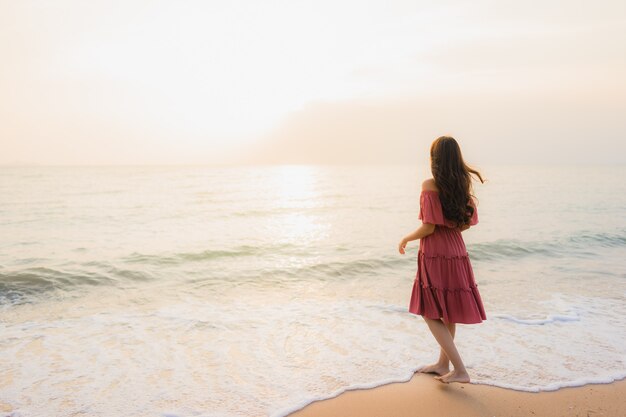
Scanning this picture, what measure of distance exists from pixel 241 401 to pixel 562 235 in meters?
15.1

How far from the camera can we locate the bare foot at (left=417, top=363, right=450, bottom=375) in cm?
449

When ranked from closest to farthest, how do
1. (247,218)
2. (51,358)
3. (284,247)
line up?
(51,358), (284,247), (247,218)

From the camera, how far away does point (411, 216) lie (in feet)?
68.2

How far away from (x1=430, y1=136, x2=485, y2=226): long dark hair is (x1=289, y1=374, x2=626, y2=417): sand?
1.63 meters

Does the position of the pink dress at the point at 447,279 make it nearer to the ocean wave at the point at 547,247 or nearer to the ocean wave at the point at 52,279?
the ocean wave at the point at 52,279

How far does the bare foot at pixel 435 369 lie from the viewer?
4.49 meters

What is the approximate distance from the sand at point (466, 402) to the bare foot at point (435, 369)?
0.13 m

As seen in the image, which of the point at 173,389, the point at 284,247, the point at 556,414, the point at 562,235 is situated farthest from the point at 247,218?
the point at 556,414

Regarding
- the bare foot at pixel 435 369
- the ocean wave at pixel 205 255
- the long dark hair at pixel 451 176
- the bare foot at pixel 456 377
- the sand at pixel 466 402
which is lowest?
the ocean wave at pixel 205 255

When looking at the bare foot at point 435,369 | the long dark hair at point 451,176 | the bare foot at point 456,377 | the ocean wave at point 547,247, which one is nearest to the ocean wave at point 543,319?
the bare foot at point 435,369

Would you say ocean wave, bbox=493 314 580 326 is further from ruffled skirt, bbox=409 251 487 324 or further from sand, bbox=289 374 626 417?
ruffled skirt, bbox=409 251 487 324

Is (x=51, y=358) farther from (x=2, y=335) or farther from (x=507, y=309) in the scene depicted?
(x=507, y=309)

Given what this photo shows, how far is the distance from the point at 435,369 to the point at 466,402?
60 centimetres

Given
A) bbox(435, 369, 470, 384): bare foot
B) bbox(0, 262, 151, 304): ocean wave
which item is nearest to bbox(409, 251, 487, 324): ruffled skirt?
bbox(435, 369, 470, 384): bare foot
